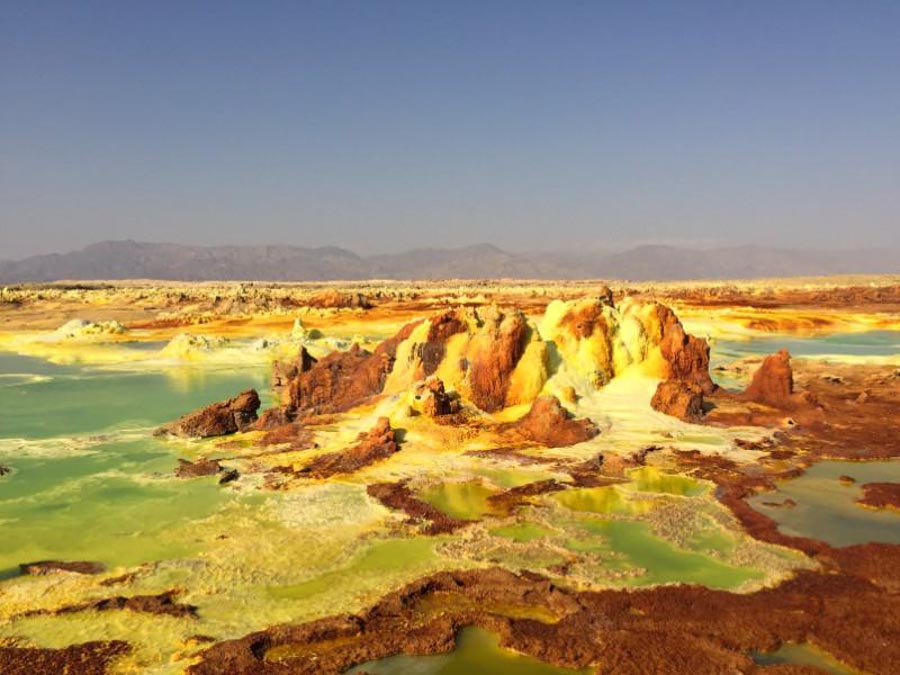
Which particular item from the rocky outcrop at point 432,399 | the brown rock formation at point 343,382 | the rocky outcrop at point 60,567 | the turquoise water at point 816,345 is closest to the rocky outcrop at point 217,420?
the brown rock formation at point 343,382

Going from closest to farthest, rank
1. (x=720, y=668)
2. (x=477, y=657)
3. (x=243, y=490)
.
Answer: (x=720, y=668) < (x=477, y=657) < (x=243, y=490)

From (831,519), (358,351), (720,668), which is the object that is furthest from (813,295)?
(720,668)

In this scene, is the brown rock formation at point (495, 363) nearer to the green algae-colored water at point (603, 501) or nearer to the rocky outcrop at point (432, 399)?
the rocky outcrop at point (432, 399)

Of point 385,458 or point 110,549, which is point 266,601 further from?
point 385,458

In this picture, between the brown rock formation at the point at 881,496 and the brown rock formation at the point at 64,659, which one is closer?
the brown rock formation at the point at 64,659

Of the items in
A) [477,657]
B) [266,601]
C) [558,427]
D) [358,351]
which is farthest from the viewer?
[358,351]

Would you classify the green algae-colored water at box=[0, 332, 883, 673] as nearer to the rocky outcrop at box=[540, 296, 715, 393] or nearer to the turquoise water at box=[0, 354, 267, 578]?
the turquoise water at box=[0, 354, 267, 578]

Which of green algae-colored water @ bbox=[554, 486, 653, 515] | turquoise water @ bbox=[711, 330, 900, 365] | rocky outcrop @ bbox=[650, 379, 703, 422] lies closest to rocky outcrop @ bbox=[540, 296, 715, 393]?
rocky outcrop @ bbox=[650, 379, 703, 422]
